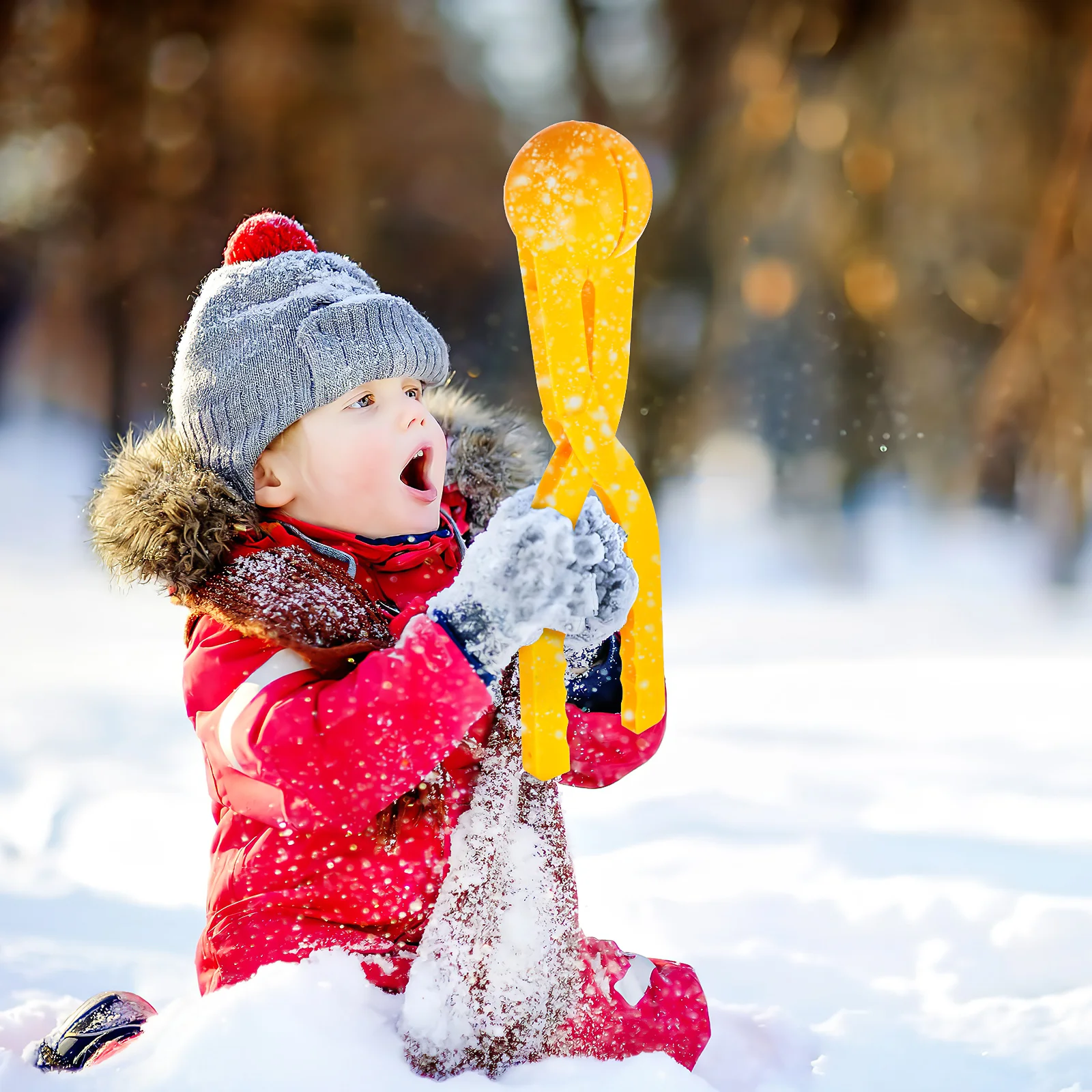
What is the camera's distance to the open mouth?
0.86m

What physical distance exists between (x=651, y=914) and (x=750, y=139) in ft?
10.8

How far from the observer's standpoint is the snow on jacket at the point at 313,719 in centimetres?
67

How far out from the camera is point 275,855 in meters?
0.79

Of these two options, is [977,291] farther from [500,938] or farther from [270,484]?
[500,938]

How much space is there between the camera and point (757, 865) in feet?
4.72

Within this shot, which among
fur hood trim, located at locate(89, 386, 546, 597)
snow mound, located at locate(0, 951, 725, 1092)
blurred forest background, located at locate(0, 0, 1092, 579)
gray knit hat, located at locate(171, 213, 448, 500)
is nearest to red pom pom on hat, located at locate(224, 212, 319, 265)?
gray knit hat, located at locate(171, 213, 448, 500)

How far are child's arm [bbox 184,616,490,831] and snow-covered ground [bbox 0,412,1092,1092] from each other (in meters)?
0.16

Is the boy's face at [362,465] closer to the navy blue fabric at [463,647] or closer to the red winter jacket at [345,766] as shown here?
the red winter jacket at [345,766]

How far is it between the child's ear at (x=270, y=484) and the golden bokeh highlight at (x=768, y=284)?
130 inches

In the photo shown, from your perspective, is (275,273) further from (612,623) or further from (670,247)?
(670,247)

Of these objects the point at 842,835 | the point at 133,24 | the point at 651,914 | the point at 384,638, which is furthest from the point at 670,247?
the point at 384,638

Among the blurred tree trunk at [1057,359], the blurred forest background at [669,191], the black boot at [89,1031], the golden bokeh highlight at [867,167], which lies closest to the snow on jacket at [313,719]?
the black boot at [89,1031]

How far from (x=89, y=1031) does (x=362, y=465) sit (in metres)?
0.51

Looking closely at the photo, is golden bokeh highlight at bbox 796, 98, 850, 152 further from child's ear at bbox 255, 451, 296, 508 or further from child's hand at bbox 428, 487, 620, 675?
child's hand at bbox 428, 487, 620, 675
